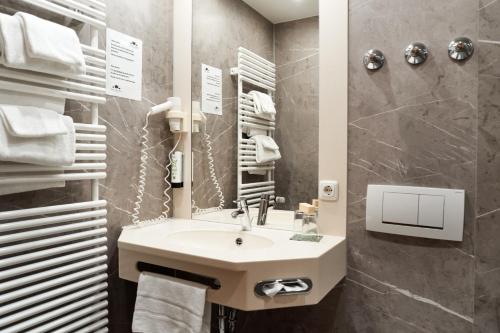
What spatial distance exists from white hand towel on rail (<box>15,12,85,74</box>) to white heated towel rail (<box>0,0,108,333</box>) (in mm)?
76

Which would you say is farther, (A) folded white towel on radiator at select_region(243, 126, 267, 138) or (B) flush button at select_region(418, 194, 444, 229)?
(A) folded white towel on radiator at select_region(243, 126, 267, 138)

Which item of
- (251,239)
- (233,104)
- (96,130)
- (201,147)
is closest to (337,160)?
(251,239)

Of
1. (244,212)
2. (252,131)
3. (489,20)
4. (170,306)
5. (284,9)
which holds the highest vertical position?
(284,9)

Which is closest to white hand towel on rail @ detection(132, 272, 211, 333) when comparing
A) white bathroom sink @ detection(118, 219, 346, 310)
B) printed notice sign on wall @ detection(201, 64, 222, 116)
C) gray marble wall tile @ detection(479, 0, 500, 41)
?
white bathroom sink @ detection(118, 219, 346, 310)

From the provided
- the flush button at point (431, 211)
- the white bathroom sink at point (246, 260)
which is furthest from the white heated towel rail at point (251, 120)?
the flush button at point (431, 211)

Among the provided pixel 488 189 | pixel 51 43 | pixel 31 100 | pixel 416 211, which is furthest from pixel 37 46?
pixel 488 189

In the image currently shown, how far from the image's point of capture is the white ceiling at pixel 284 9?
58.7 inches

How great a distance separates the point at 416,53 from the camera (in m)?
1.27

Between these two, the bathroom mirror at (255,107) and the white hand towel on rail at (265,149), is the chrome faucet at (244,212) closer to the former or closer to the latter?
the bathroom mirror at (255,107)

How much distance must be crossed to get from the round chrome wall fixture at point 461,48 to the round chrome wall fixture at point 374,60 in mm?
235

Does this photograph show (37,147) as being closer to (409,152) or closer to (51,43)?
(51,43)

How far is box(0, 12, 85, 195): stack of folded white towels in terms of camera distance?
1.04 metres

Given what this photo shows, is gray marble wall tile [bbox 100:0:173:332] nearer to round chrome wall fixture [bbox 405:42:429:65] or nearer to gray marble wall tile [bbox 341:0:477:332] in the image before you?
gray marble wall tile [bbox 341:0:477:332]

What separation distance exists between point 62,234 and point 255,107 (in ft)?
3.30
